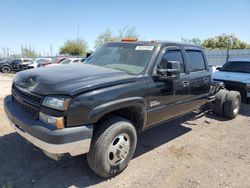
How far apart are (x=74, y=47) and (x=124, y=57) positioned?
4603 cm

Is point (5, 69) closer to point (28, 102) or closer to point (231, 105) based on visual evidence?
point (231, 105)

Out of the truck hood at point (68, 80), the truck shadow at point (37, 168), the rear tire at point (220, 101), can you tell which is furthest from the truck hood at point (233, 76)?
the truck hood at point (68, 80)

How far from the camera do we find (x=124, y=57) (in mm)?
4426

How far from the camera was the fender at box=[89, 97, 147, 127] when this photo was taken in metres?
3.14

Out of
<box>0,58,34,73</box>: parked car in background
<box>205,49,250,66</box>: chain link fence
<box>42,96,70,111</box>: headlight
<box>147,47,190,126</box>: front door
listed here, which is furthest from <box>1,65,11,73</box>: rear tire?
<box>42,96,70,111</box>: headlight

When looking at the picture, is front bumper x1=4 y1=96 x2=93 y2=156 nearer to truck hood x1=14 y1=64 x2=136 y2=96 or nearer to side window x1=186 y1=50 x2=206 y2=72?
truck hood x1=14 y1=64 x2=136 y2=96

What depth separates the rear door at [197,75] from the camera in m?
5.07

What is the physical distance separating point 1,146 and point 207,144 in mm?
3894

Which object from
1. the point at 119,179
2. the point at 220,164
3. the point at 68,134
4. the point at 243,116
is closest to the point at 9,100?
the point at 68,134

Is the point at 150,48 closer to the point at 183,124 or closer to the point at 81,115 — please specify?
the point at 81,115

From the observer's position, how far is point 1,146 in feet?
14.4

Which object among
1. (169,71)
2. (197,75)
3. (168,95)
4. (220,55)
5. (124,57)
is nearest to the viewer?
(169,71)

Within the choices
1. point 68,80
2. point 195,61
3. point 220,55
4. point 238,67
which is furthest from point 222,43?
point 68,80

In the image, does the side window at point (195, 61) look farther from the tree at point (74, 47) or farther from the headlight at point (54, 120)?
the tree at point (74, 47)
